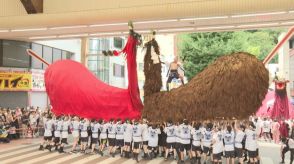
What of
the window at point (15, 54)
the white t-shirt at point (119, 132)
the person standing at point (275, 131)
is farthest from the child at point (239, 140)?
the window at point (15, 54)

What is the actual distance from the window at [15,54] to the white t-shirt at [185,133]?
14.3 meters

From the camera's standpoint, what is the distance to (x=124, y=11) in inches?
624

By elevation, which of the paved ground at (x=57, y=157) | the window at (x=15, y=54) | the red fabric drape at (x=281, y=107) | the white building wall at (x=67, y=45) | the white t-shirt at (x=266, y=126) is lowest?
the paved ground at (x=57, y=157)

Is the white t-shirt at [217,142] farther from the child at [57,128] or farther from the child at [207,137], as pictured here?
the child at [57,128]

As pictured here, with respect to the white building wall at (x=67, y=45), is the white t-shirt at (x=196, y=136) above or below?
below

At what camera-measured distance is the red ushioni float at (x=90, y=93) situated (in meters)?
12.2

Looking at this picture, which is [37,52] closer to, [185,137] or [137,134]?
[137,134]

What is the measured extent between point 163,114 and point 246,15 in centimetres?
635

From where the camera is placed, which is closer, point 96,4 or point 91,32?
point 96,4

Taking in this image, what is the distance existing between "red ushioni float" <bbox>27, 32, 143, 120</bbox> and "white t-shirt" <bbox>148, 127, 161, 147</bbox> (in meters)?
1.43

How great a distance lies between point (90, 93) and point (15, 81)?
11877 mm

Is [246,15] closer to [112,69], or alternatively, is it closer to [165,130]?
[165,130]

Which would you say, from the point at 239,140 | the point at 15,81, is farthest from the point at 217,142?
the point at 15,81

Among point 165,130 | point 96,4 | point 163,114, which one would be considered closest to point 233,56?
point 163,114
